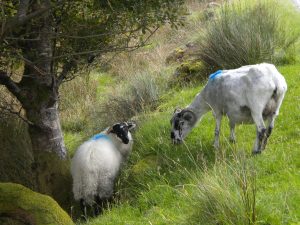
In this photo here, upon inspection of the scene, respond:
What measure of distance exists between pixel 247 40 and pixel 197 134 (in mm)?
4436

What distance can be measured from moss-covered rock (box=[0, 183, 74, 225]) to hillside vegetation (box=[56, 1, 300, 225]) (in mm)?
1139

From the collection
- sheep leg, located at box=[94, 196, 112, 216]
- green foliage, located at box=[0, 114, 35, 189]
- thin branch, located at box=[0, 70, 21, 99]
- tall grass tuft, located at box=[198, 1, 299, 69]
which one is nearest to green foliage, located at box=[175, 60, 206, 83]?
tall grass tuft, located at box=[198, 1, 299, 69]

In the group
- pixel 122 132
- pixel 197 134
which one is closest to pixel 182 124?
pixel 197 134

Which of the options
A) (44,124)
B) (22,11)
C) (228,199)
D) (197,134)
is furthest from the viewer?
(197,134)

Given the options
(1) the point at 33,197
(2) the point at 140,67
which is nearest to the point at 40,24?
(1) the point at 33,197

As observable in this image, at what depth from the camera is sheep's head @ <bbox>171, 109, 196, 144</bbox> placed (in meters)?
8.34

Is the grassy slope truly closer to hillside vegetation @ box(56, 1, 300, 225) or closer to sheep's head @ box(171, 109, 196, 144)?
hillside vegetation @ box(56, 1, 300, 225)

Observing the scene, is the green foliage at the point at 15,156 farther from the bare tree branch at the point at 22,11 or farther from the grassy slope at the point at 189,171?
the bare tree branch at the point at 22,11

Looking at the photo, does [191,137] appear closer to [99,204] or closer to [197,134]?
[197,134]

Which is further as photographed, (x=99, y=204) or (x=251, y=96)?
(x=99, y=204)

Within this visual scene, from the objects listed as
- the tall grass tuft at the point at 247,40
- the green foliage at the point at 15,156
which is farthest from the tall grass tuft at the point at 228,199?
the tall grass tuft at the point at 247,40

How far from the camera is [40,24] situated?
7148 millimetres

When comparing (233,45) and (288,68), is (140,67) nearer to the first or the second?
(233,45)

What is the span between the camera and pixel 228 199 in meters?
5.16
